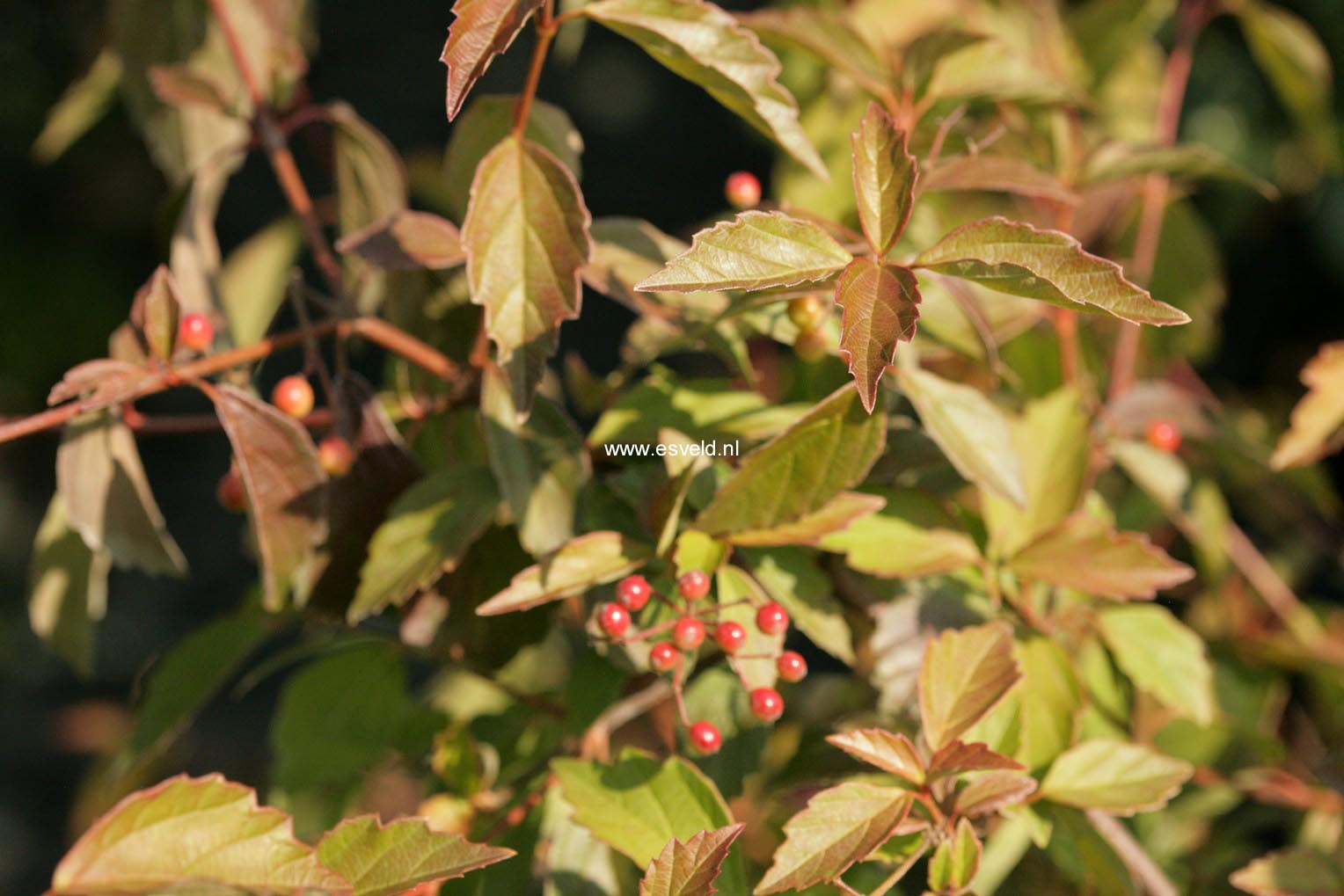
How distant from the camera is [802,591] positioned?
85 centimetres

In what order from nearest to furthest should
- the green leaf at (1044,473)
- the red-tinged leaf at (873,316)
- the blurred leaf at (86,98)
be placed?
1. the red-tinged leaf at (873,316)
2. the green leaf at (1044,473)
3. the blurred leaf at (86,98)

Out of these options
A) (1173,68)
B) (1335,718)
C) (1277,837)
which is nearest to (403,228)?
(1173,68)

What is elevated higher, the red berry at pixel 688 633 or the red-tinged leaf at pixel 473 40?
the red-tinged leaf at pixel 473 40

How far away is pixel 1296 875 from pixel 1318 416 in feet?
1.46

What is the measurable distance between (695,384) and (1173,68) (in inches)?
31.9

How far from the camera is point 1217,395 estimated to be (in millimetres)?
1971

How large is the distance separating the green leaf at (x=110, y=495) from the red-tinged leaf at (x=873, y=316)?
0.58 meters

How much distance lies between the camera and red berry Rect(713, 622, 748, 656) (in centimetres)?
77

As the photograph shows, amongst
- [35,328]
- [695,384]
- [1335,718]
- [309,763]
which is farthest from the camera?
[35,328]

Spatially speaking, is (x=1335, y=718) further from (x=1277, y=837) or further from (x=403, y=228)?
(x=403, y=228)

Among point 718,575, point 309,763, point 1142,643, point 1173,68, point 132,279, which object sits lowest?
point 132,279

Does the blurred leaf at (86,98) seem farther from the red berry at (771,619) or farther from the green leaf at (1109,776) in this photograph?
the green leaf at (1109,776)

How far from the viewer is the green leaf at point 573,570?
749mm

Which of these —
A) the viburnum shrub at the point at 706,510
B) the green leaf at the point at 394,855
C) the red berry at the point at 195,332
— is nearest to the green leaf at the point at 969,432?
the viburnum shrub at the point at 706,510
